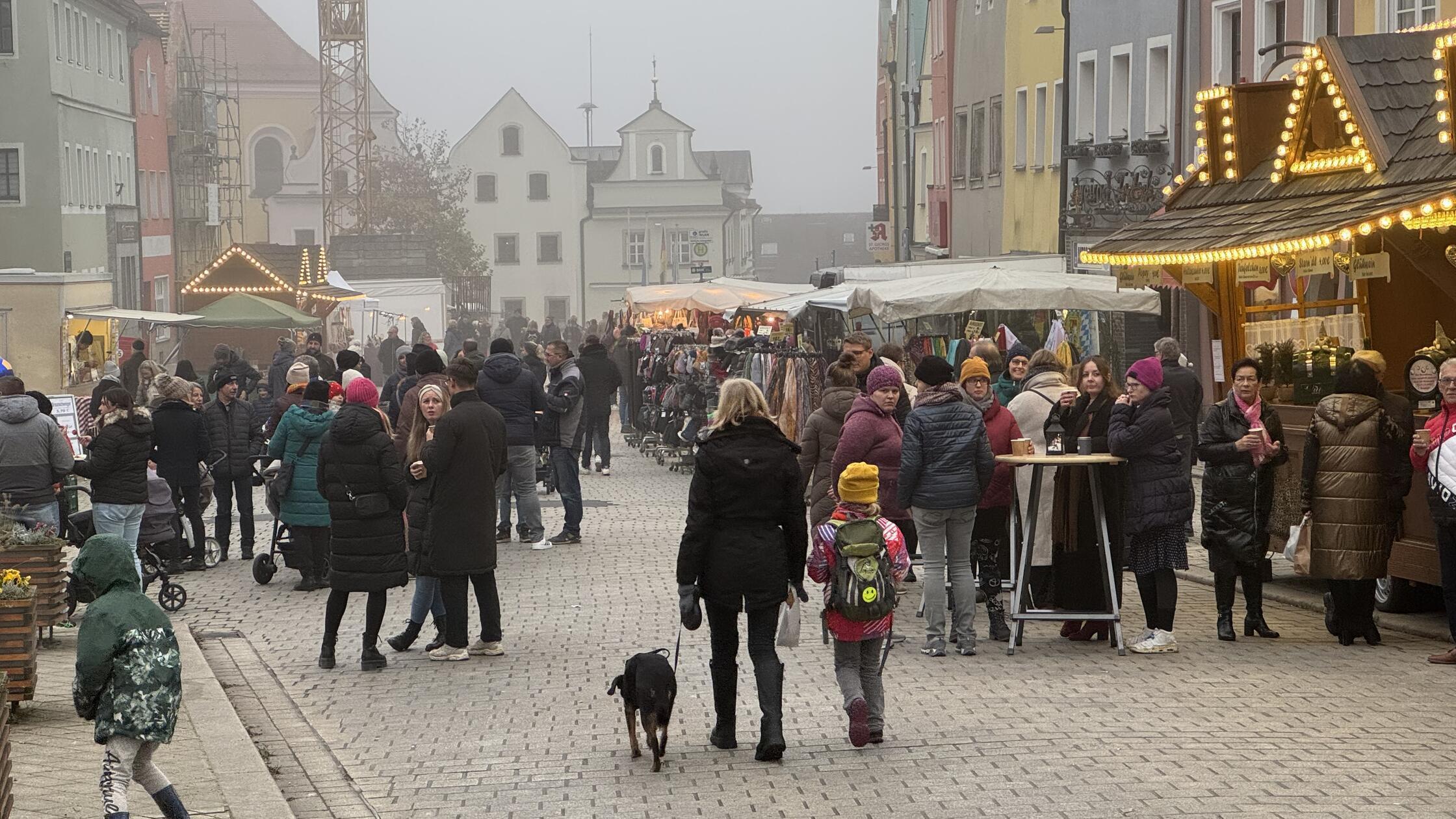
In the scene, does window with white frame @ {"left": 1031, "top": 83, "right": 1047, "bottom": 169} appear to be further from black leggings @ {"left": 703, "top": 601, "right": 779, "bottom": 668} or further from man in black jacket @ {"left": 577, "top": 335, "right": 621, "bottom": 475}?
black leggings @ {"left": 703, "top": 601, "right": 779, "bottom": 668}

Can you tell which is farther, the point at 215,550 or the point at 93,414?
the point at 93,414

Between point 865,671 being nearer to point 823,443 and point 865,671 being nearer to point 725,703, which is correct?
point 725,703

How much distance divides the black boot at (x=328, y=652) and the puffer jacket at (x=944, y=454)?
11.6ft

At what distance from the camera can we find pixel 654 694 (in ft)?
28.5

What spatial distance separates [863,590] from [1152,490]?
3131 mm

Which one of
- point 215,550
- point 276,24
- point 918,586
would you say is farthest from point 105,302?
point 276,24

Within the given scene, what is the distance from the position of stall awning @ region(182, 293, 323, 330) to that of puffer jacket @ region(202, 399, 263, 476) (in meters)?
19.4

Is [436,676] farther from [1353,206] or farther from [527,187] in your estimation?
[527,187]

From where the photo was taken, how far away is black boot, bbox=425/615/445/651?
40.3ft

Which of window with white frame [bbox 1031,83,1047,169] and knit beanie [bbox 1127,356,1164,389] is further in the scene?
window with white frame [bbox 1031,83,1047,169]

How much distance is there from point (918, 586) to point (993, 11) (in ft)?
92.7

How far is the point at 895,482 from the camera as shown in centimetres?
1220

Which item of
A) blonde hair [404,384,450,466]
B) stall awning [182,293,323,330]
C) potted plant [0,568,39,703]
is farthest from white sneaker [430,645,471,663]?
stall awning [182,293,323,330]

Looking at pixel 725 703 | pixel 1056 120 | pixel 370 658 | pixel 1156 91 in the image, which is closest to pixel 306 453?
pixel 370 658
